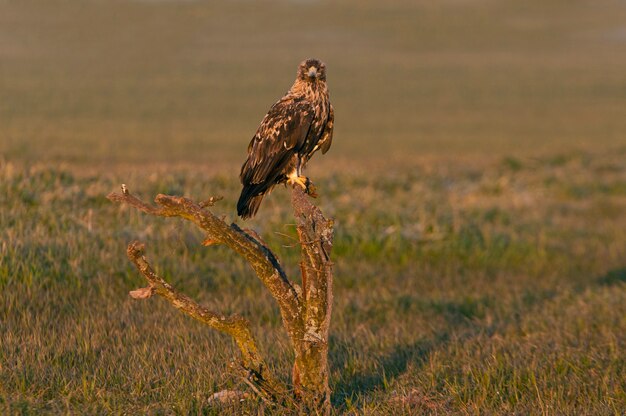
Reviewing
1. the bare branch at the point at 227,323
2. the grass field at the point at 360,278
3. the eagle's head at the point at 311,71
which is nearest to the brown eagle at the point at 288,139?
the eagle's head at the point at 311,71

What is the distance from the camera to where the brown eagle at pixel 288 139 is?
24.0ft

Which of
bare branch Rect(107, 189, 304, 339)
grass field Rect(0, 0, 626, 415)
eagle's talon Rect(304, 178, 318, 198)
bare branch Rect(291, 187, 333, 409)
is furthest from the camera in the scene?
eagle's talon Rect(304, 178, 318, 198)

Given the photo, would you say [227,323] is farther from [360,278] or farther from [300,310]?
[360,278]

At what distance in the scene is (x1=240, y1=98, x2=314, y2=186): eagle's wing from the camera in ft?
24.0

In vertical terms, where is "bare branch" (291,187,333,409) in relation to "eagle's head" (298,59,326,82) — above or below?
below

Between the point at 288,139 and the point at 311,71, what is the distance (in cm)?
63

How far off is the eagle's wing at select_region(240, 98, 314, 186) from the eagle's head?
11.4 inches

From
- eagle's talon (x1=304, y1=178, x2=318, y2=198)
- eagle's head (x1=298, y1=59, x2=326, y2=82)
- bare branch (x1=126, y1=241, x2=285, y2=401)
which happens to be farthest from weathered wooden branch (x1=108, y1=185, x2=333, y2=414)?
eagle's head (x1=298, y1=59, x2=326, y2=82)

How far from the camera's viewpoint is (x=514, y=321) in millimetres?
9734

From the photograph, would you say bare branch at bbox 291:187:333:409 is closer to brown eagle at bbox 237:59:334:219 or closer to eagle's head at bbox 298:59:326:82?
brown eagle at bbox 237:59:334:219

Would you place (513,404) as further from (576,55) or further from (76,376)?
(576,55)

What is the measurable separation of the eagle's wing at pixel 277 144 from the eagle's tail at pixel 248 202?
0.23 feet

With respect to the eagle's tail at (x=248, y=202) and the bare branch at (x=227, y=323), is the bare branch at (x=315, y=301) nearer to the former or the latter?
the bare branch at (x=227, y=323)

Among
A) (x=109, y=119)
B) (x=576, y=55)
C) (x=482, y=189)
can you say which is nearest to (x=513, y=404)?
(x=482, y=189)
